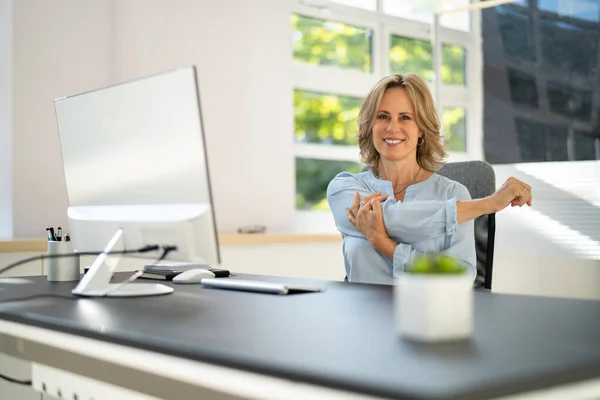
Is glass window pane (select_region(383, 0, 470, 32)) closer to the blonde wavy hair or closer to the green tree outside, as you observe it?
the green tree outside

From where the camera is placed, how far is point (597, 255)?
341 centimetres

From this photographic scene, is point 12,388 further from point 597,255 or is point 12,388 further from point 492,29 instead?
point 492,29

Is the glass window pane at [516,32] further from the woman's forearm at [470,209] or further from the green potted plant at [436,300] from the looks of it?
the green potted plant at [436,300]

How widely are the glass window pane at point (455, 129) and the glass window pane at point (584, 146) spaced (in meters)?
0.81

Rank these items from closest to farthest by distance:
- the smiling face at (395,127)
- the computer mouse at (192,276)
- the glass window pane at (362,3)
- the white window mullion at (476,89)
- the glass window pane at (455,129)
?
the computer mouse at (192,276) → the smiling face at (395,127) → the white window mullion at (476,89) → the glass window pane at (455,129) → the glass window pane at (362,3)

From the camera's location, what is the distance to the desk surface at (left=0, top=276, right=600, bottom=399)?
85 cm

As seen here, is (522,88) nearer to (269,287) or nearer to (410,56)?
(410,56)

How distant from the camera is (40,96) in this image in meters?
3.39

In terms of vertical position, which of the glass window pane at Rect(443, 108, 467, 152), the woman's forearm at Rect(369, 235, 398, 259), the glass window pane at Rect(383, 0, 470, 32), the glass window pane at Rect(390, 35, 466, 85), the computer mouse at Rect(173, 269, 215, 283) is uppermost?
the glass window pane at Rect(383, 0, 470, 32)

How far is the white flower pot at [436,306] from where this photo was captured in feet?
3.43

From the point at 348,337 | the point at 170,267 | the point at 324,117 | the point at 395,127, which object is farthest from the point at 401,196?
the point at 324,117

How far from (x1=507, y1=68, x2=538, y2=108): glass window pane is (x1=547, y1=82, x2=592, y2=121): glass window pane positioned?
0.27 feet

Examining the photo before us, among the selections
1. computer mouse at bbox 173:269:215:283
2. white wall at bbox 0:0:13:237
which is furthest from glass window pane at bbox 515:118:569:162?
white wall at bbox 0:0:13:237

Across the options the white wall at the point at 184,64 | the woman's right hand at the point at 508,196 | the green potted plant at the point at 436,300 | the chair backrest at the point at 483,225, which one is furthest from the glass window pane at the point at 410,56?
the green potted plant at the point at 436,300
